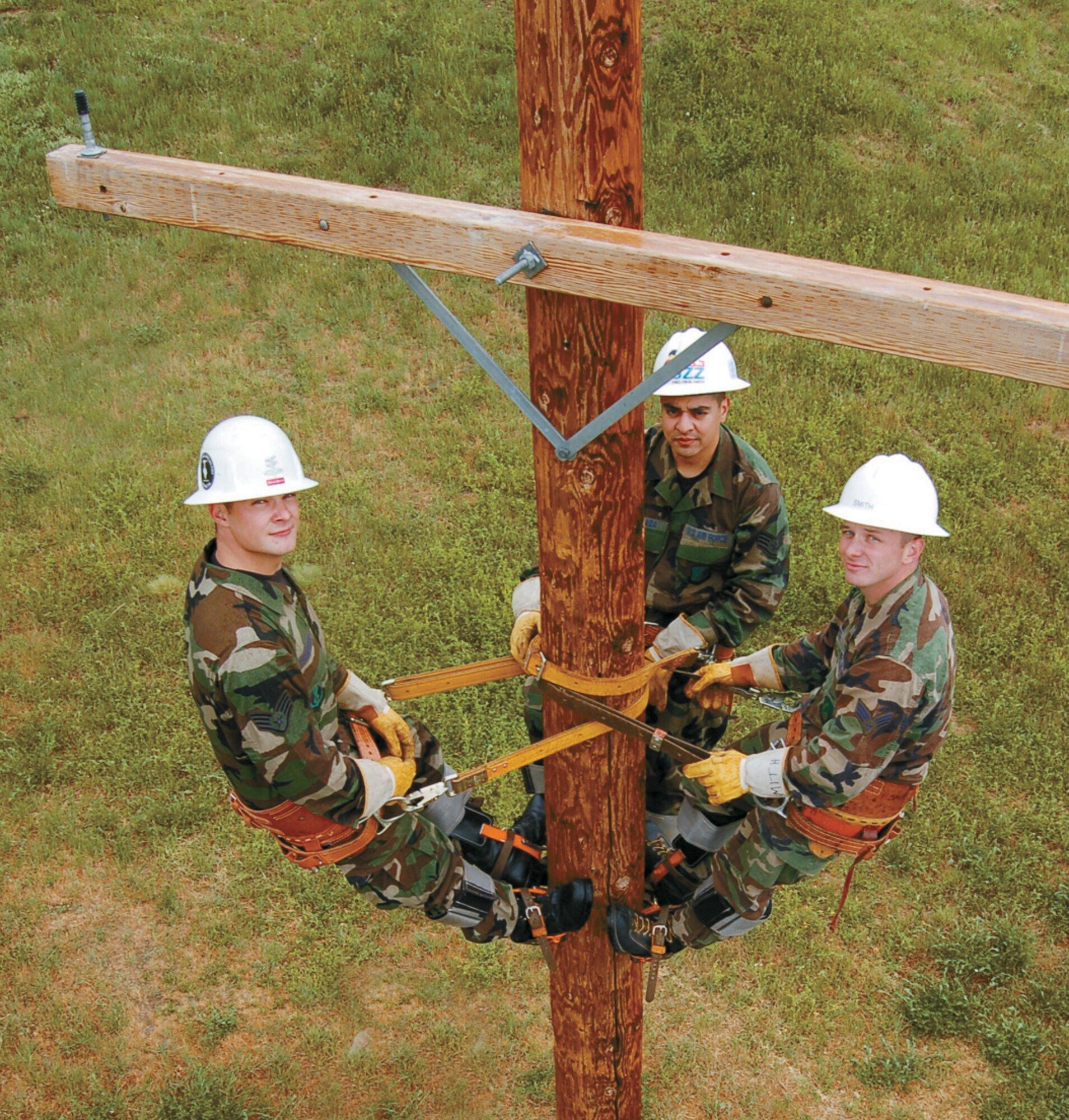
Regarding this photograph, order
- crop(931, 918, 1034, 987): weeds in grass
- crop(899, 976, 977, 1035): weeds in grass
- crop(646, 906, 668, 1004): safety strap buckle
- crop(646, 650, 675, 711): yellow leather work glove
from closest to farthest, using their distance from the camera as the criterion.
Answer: crop(646, 906, 668, 1004): safety strap buckle → crop(646, 650, 675, 711): yellow leather work glove → crop(899, 976, 977, 1035): weeds in grass → crop(931, 918, 1034, 987): weeds in grass

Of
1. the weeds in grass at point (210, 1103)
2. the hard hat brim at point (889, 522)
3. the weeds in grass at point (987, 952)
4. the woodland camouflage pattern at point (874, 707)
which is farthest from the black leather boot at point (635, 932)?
the weeds in grass at point (987, 952)

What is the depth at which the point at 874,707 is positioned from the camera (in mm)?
3701

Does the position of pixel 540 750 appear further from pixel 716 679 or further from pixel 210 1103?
pixel 210 1103

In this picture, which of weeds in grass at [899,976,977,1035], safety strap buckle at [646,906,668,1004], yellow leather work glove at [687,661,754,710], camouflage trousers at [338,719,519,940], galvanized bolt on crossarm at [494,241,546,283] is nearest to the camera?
galvanized bolt on crossarm at [494,241,546,283]

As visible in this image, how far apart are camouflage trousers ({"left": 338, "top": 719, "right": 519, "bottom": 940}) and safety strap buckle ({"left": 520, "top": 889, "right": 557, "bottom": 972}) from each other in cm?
8

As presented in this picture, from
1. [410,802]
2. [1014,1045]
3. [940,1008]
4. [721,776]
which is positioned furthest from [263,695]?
[1014,1045]

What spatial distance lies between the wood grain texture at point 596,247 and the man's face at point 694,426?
1.61m

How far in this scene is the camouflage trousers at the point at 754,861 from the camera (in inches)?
162

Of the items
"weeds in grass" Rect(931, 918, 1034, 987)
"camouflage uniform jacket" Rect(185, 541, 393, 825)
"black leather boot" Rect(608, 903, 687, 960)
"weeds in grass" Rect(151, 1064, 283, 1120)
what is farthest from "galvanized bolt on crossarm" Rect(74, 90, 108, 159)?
→ "weeds in grass" Rect(931, 918, 1034, 987)

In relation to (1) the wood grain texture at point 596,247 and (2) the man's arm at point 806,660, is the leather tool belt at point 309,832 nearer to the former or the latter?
(2) the man's arm at point 806,660

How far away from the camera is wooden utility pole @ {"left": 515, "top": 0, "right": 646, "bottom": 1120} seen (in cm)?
304

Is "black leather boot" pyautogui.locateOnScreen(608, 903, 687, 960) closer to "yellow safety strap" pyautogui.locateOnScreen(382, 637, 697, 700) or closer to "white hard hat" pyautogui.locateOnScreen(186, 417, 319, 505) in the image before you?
"yellow safety strap" pyautogui.locateOnScreen(382, 637, 697, 700)

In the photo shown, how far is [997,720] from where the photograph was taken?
7695mm

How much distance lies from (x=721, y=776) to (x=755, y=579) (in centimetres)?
125
